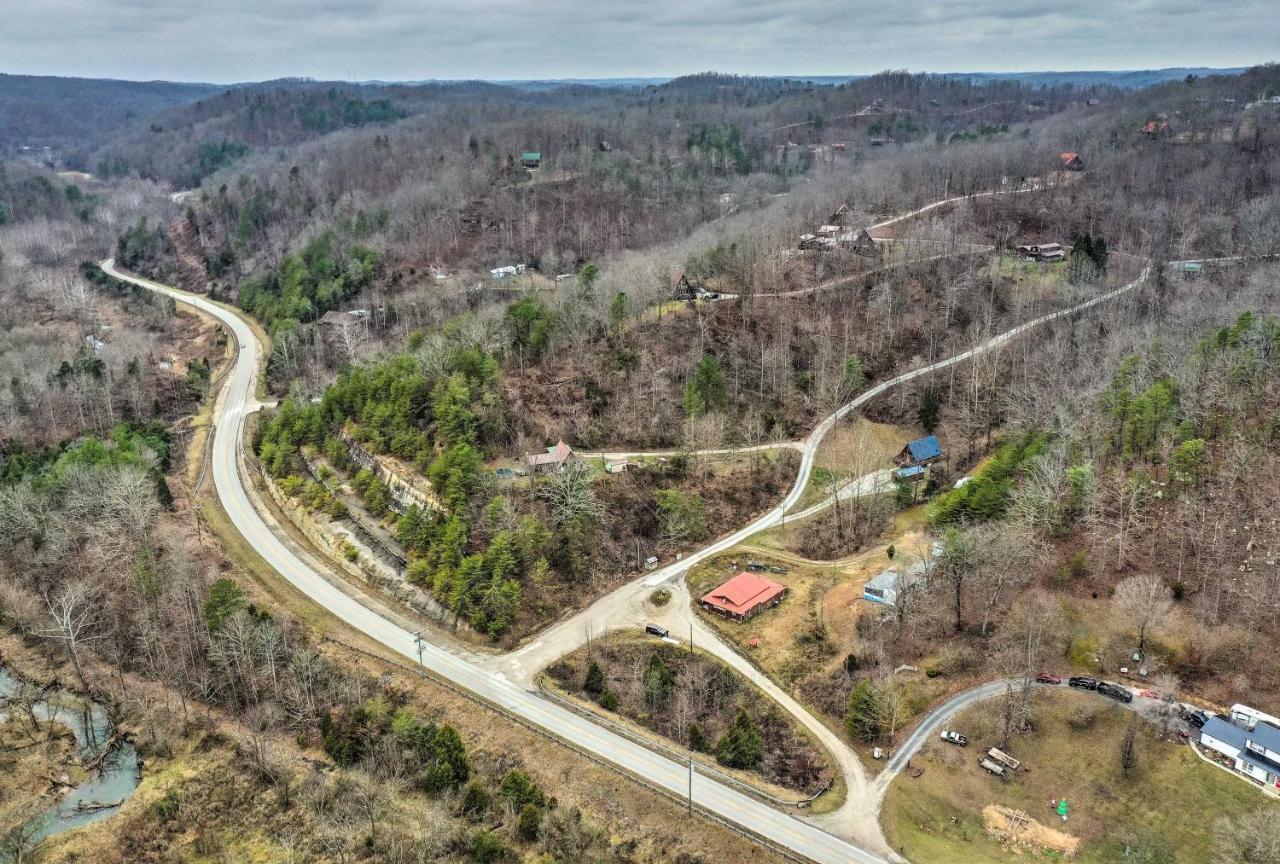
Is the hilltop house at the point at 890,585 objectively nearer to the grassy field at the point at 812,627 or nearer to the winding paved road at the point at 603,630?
the grassy field at the point at 812,627

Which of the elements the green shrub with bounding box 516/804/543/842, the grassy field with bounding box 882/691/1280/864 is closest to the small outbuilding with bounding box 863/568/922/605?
the grassy field with bounding box 882/691/1280/864

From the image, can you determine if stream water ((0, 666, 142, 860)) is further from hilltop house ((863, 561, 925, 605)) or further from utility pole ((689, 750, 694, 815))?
hilltop house ((863, 561, 925, 605))

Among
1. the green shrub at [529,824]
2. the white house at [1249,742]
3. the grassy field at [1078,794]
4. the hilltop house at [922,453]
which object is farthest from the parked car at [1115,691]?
the hilltop house at [922,453]

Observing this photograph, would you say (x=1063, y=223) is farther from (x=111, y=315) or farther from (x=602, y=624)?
(x=111, y=315)

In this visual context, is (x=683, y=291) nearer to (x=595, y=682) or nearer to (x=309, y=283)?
(x=595, y=682)

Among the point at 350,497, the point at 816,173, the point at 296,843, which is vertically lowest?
the point at 296,843

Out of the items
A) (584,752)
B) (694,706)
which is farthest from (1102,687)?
(584,752)

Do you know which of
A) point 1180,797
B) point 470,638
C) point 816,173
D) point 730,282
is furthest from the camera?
point 816,173

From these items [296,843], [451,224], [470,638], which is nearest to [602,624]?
[470,638]
